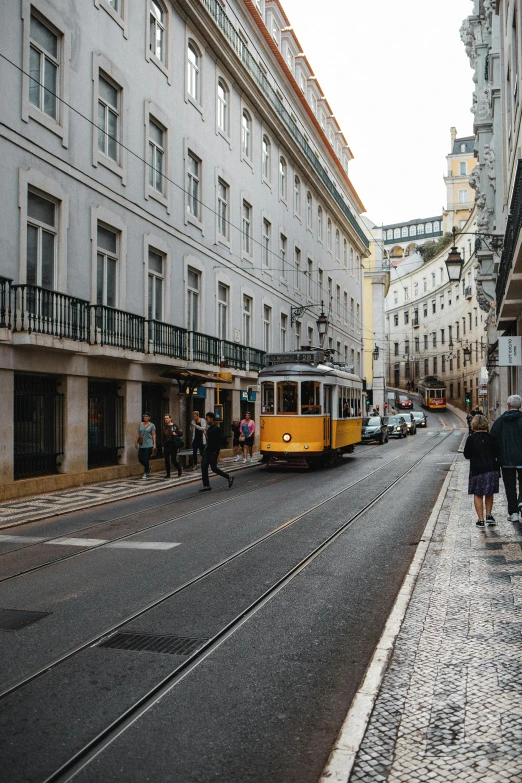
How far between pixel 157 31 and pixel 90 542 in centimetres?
1781

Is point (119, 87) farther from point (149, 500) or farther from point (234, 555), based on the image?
point (234, 555)

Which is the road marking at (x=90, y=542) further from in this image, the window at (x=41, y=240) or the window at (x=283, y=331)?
the window at (x=283, y=331)

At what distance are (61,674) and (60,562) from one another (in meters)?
3.90

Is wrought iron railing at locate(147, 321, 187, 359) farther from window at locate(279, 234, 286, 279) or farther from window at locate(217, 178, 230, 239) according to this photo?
window at locate(279, 234, 286, 279)

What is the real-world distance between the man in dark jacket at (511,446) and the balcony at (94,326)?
9106 mm

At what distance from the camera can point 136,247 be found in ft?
67.7

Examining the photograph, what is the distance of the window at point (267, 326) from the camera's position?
33.1m

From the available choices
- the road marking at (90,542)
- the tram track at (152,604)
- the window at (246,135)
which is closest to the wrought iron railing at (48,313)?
the road marking at (90,542)

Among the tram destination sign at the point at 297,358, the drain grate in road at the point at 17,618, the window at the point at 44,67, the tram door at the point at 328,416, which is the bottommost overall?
the drain grate in road at the point at 17,618

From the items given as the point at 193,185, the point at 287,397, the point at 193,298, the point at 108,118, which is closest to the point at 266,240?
the point at 193,185

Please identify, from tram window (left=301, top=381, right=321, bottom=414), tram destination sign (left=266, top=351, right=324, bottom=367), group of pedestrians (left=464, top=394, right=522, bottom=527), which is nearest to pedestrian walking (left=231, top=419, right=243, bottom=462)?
tram destination sign (left=266, top=351, right=324, bottom=367)

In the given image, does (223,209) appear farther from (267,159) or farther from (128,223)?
(128,223)

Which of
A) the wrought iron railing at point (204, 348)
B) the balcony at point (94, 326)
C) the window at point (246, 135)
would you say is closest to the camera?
the balcony at point (94, 326)

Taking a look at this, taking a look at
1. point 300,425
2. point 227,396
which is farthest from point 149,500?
point 227,396
